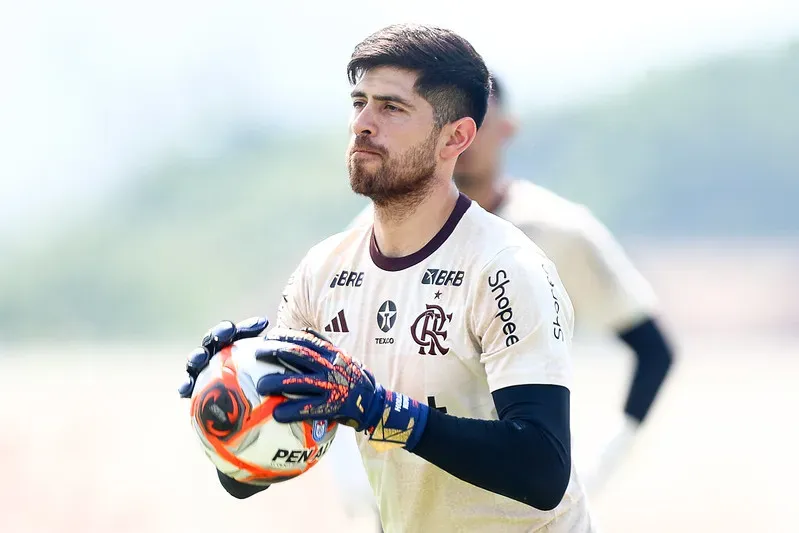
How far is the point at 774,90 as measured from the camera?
34.0 metres

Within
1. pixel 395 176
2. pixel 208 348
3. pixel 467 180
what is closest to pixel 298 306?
pixel 395 176

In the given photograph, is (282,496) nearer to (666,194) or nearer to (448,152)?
(448,152)

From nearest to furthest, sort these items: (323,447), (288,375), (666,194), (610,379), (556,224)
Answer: (288,375)
(323,447)
(556,224)
(610,379)
(666,194)

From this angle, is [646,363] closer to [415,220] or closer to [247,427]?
[415,220]

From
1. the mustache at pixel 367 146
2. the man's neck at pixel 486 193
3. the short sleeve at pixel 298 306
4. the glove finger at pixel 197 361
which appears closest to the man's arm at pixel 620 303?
the man's neck at pixel 486 193

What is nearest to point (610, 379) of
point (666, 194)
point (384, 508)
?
point (666, 194)

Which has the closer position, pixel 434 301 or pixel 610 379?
pixel 434 301

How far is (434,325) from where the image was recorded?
4051 mm

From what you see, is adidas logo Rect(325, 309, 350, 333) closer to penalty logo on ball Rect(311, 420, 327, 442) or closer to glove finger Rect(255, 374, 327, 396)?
penalty logo on ball Rect(311, 420, 327, 442)

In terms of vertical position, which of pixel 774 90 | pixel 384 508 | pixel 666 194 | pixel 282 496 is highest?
pixel 774 90

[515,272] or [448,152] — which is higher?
[448,152]

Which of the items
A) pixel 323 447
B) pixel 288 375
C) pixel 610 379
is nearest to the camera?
pixel 288 375

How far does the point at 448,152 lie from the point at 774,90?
105 feet

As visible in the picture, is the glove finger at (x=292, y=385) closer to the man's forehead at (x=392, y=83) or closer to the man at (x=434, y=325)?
the man at (x=434, y=325)
